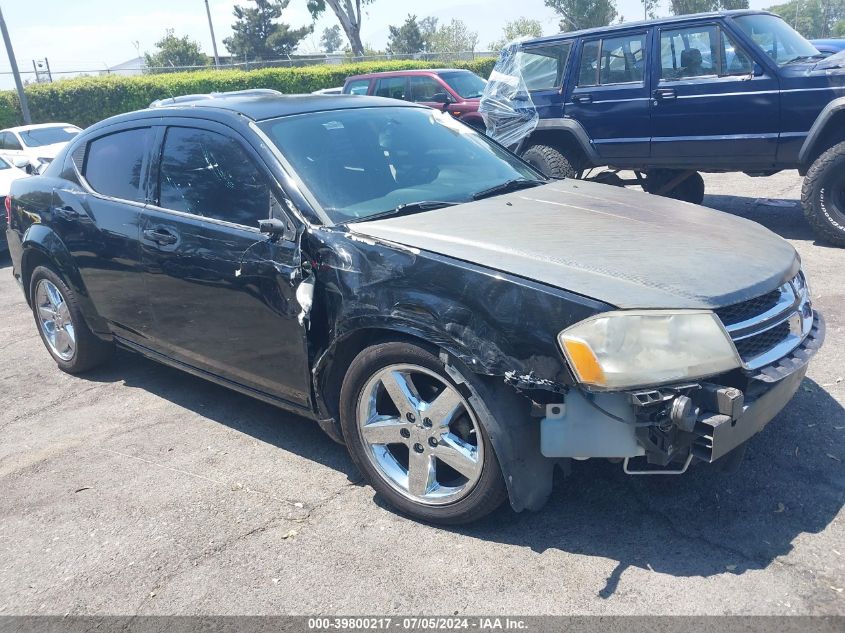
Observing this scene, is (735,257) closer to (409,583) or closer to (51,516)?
(409,583)

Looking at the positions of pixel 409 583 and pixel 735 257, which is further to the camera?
pixel 735 257

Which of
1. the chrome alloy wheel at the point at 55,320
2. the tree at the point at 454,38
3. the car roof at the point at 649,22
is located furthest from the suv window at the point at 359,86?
the tree at the point at 454,38

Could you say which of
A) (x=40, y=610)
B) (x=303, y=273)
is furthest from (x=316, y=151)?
(x=40, y=610)

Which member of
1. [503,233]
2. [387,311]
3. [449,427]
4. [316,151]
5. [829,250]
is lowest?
[829,250]

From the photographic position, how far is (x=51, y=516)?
3582mm

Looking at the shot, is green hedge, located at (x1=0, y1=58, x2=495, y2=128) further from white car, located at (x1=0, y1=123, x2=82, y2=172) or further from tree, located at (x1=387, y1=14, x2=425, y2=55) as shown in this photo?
tree, located at (x1=387, y1=14, x2=425, y2=55)

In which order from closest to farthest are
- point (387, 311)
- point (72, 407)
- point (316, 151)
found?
point (387, 311)
point (316, 151)
point (72, 407)

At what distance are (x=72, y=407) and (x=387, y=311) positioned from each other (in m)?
2.75

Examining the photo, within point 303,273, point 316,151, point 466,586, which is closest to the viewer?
point 466,586

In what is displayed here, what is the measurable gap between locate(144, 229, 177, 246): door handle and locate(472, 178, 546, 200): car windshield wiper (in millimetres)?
1583

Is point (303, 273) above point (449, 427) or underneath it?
above

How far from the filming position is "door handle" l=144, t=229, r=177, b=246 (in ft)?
13.2

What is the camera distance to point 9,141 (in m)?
15.4

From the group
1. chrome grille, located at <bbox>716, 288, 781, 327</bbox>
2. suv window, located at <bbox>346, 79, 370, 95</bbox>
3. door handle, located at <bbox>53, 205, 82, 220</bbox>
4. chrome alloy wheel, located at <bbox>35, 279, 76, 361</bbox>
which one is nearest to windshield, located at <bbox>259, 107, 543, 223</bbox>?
chrome grille, located at <bbox>716, 288, 781, 327</bbox>
